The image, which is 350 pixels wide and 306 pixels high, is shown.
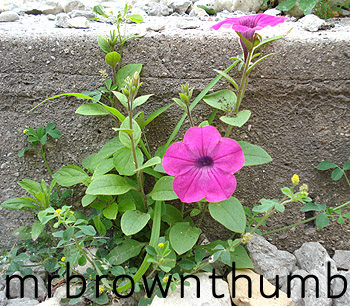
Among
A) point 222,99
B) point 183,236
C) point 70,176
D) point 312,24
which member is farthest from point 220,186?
point 312,24

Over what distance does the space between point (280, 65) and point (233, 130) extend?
12.6 inches

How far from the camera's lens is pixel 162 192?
126cm

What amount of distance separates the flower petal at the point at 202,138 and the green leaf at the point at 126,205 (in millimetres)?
341

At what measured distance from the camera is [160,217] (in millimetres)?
1279

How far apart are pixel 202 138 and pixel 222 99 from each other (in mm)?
254

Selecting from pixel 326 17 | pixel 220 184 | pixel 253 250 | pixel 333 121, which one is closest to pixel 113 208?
pixel 220 184

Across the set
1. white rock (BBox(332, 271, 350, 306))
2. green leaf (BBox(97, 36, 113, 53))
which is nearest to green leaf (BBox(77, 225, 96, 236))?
green leaf (BBox(97, 36, 113, 53))

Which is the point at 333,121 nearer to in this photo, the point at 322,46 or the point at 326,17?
the point at 322,46

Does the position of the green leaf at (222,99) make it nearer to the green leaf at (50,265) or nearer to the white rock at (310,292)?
the white rock at (310,292)

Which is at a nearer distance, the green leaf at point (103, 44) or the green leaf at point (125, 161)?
the green leaf at point (125, 161)

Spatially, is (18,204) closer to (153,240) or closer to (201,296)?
(153,240)

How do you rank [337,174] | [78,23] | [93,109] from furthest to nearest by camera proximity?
[78,23], [337,174], [93,109]

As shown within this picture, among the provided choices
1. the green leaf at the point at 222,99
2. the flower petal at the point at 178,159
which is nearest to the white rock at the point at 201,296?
the flower petal at the point at 178,159

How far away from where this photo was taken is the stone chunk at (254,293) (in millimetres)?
1186
